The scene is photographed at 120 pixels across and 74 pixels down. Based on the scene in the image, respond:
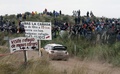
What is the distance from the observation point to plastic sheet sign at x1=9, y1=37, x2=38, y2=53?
14.4m

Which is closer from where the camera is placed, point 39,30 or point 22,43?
point 22,43

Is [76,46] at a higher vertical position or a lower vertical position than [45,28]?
lower

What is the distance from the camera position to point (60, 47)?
96.6ft

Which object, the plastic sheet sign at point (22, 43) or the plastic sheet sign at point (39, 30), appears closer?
the plastic sheet sign at point (22, 43)

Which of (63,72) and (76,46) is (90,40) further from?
(63,72)

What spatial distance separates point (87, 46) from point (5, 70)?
61.0ft

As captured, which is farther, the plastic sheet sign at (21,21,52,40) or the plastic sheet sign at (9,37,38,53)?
the plastic sheet sign at (21,21,52,40)

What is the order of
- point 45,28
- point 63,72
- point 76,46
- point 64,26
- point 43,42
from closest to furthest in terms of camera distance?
point 63,72
point 45,28
point 76,46
point 64,26
point 43,42

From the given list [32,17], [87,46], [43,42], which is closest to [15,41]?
[87,46]

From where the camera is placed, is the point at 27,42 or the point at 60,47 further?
the point at 60,47

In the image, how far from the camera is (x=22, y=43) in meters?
14.5

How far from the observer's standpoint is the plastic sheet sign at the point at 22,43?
1439 cm

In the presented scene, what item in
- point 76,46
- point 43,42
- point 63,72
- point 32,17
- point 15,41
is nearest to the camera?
point 63,72

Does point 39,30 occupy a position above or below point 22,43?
above
